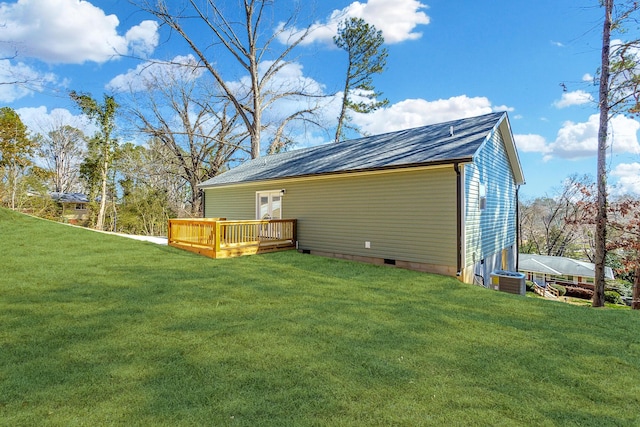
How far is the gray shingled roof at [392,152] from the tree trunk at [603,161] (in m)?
2.56

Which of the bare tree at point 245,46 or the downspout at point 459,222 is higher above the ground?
the bare tree at point 245,46

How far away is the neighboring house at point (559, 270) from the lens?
1750 centimetres

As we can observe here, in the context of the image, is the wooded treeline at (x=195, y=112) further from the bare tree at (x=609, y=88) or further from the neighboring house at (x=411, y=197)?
the bare tree at (x=609, y=88)

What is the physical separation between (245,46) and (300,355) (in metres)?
20.0

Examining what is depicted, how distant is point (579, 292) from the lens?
1734cm

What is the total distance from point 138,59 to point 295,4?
9368 mm

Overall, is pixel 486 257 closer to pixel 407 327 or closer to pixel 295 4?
pixel 407 327

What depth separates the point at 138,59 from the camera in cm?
1706

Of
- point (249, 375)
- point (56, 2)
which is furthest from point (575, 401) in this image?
point (56, 2)

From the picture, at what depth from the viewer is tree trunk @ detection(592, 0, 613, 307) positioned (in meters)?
8.55

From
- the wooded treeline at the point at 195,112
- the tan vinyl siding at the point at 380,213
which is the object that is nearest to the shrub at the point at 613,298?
the tan vinyl siding at the point at 380,213

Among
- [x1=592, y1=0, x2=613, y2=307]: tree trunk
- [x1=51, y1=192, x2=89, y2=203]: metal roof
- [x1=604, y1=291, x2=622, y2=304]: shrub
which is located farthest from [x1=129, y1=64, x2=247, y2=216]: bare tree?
[x1=604, y1=291, x2=622, y2=304]: shrub

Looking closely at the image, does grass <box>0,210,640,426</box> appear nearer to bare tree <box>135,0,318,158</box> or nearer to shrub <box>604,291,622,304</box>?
shrub <box>604,291,622,304</box>

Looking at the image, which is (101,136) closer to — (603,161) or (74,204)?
(74,204)
